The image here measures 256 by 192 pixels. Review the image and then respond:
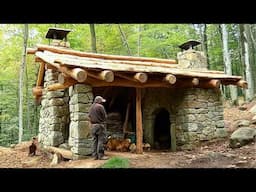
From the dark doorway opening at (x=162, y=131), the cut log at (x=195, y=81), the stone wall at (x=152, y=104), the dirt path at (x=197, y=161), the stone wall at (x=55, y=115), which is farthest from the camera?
the dark doorway opening at (x=162, y=131)

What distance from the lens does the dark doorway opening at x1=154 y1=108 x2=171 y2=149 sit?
1127 cm

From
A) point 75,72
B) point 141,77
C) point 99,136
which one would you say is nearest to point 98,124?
point 99,136

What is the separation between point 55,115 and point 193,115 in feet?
14.2

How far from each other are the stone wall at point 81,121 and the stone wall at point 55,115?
6.41 ft

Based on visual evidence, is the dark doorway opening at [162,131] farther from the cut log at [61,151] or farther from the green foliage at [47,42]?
the green foliage at [47,42]

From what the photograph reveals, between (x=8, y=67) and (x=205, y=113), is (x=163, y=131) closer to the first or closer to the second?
(x=205, y=113)

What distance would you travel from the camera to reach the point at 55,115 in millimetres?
9703

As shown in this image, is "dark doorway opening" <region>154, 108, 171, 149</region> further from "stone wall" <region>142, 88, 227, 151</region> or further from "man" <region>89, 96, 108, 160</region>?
"man" <region>89, 96, 108, 160</region>

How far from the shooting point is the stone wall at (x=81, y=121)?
7.64m

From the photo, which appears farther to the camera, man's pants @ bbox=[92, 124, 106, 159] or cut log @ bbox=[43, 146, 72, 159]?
cut log @ bbox=[43, 146, 72, 159]

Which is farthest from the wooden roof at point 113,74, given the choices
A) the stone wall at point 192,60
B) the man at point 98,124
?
the stone wall at point 192,60

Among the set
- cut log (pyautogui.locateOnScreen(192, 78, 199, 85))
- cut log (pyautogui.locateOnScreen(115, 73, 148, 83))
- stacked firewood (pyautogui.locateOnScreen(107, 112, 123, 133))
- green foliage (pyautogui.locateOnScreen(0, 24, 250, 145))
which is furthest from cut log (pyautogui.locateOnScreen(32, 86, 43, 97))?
green foliage (pyautogui.locateOnScreen(0, 24, 250, 145))

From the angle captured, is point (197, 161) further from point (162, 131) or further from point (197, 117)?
point (162, 131)
